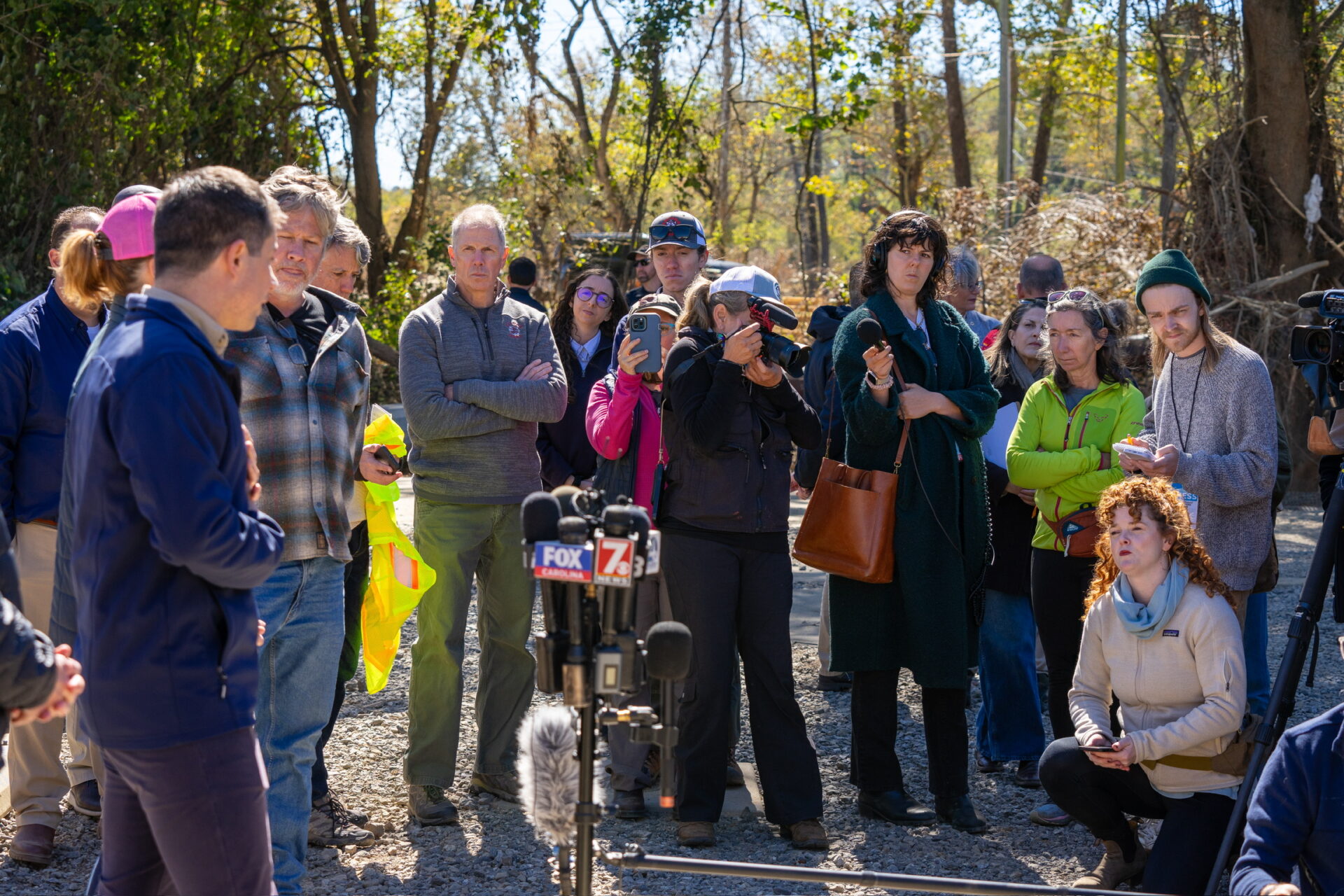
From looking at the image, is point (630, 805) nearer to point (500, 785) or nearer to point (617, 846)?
point (617, 846)

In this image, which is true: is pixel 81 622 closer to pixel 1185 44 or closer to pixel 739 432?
pixel 739 432

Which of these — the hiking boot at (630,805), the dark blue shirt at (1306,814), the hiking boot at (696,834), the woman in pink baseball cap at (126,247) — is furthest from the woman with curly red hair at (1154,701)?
the woman in pink baseball cap at (126,247)

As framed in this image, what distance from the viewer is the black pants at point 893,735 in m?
4.75

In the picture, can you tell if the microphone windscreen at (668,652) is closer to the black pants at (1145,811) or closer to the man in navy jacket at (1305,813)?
the man in navy jacket at (1305,813)

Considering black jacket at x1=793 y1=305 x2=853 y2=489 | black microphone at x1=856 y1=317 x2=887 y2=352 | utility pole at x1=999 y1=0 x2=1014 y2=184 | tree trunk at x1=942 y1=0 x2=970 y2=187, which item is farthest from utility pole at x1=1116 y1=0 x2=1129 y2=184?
black microphone at x1=856 y1=317 x2=887 y2=352

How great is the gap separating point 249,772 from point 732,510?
2224mm

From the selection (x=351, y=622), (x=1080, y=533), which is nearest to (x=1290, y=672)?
(x=1080, y=533)

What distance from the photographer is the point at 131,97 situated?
10.7 m

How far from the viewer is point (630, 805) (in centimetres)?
482

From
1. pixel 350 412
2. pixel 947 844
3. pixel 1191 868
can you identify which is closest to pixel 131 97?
pixel 350 412

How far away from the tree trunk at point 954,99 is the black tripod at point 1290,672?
21.6 metres

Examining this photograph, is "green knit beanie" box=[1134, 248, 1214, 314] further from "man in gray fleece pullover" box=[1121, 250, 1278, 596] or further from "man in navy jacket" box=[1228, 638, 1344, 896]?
"man in navy jacket" box=[1228, 638, 1344, 896]

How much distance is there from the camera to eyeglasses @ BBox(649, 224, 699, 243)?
18.9 ft

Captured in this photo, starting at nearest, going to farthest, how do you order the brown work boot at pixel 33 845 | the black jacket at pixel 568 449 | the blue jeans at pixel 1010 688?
the brown work boot at pixel 33 845
the blue jeans at pixel 1010 688
the black jacket at pixel 568 449
